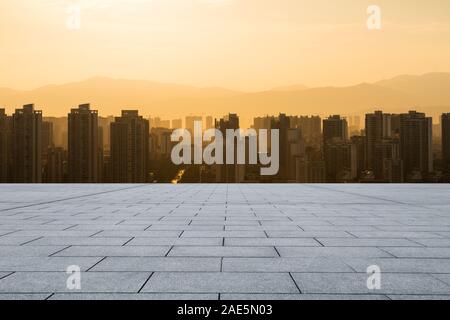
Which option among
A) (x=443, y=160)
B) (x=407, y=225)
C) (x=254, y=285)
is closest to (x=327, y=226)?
(x=407, y=225)

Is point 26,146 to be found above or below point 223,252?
above

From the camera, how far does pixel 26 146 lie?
614 ft

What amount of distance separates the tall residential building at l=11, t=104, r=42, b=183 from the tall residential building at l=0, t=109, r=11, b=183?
10.8 feet

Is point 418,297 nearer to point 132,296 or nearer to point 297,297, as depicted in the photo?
point 297,297

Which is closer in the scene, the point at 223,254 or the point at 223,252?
the point at 223,254

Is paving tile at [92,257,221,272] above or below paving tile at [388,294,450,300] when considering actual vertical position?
above

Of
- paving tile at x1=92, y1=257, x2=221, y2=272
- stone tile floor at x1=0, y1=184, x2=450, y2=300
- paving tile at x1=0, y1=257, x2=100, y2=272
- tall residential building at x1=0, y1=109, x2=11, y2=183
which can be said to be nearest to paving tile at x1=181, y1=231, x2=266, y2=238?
stone tile floor at x1=0, y1=184, x2=450, y2=300

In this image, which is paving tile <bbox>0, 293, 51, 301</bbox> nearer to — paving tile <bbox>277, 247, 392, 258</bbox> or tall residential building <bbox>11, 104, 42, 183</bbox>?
paving tile <bbox>277, 247, 392, 258</bbox>

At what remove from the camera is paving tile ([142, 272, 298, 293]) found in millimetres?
5969

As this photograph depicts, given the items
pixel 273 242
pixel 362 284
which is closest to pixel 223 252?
pixel 273 242

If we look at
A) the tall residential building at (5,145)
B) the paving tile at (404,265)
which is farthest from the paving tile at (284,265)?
the tall residential building at (5,145)

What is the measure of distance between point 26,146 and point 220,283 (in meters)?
197

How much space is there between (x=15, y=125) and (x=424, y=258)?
204m
